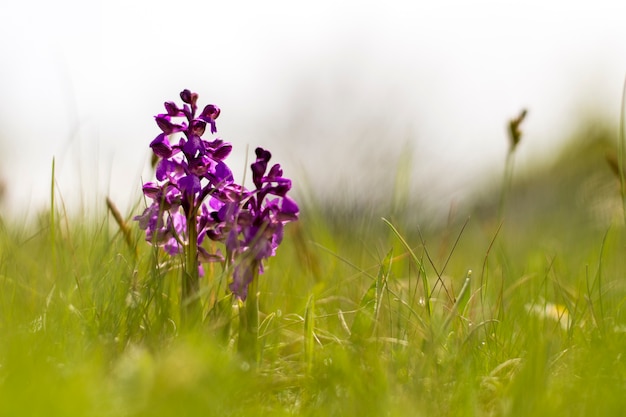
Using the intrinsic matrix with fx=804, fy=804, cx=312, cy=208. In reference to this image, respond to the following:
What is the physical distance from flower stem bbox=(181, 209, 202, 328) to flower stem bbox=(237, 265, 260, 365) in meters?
0.12

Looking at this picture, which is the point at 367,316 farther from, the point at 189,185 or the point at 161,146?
the point at 161,146

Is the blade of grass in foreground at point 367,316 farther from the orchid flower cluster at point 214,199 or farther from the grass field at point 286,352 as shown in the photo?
the orchid flower cluster at point 214,199

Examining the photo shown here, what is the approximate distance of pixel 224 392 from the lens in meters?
1.74

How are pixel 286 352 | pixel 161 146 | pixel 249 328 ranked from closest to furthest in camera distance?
pixel 249 328, pixel 161 146, pixel 286 352

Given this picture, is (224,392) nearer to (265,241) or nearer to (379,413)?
(379,413)

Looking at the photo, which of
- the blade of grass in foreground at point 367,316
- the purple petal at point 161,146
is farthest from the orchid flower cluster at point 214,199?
the blade of grass in foreground at point 367,316

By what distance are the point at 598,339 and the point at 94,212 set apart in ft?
5.87

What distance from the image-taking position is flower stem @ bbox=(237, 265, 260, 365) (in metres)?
2.15

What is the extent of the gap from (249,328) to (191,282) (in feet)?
0.68

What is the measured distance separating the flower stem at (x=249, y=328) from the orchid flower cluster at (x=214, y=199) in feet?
0.12

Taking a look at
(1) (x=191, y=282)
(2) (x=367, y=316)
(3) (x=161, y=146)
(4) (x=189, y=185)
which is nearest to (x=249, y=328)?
(1) (x=191, y=282)

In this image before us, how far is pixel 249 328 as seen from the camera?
2.17 metres

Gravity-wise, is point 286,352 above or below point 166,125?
below

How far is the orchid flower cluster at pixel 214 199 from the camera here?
2232 mm
